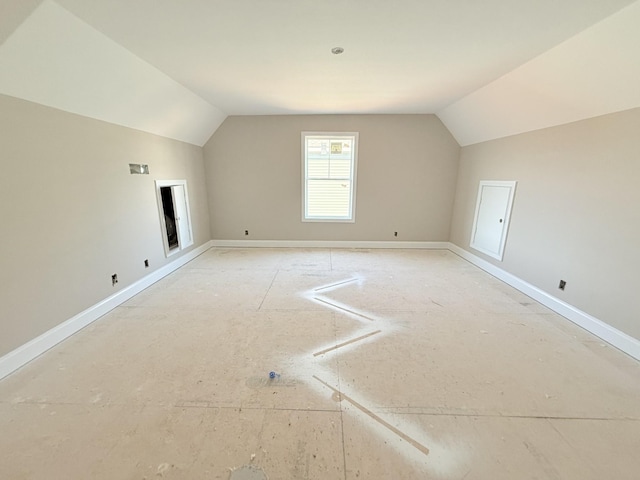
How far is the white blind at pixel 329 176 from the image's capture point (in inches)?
196

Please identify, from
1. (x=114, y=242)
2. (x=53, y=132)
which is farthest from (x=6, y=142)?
(x=114, y=242)

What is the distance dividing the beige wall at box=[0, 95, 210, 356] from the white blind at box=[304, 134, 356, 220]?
8.79ft

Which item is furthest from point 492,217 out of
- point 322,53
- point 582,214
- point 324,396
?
point 324,396

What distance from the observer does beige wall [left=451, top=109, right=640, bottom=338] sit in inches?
86.7

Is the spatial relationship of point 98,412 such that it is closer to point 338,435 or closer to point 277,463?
point 277,463

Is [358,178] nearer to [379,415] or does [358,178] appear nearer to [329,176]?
[329,176]

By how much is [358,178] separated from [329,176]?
57 cm

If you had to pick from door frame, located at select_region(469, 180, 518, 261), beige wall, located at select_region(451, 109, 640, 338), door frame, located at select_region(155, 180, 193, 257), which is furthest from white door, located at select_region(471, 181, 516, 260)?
door frame, located at select_region(155, 180, 193, 257)

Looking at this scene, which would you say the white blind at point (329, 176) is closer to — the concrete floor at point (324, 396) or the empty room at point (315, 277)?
the empty room at point (315, 277)

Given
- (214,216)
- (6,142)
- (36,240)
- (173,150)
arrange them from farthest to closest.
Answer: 1. (214,216)
2. (173,150)
3. (36,240)
4. (6,142)

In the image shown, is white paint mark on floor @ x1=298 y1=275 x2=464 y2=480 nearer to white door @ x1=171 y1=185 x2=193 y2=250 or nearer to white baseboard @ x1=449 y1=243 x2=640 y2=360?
white baseboard @ x1=449 y1=243 x2=640 y2=360

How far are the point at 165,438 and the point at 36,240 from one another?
1.93m

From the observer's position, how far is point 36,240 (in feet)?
6.82

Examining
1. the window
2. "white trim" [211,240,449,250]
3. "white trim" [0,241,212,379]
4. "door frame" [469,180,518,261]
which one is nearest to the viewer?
"white trim" [0,241,212,379]
